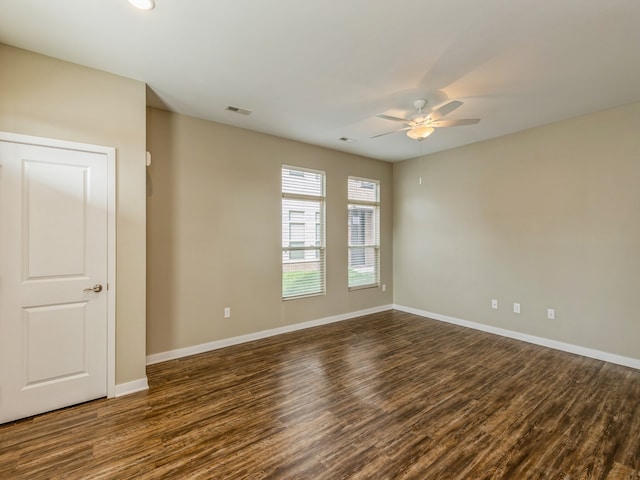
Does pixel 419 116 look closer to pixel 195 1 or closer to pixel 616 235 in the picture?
pixel 195 1

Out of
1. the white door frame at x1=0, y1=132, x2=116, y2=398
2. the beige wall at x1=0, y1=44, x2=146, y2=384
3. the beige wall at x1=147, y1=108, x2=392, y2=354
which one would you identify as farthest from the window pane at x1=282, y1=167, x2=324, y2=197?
the white door frame at x1=0, y1=132, x2=116, y2=398

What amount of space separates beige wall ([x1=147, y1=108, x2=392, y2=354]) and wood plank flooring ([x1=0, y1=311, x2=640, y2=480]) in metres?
0.57

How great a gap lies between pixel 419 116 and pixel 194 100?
8.19 ft

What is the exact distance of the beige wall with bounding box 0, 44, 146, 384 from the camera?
2412 mm

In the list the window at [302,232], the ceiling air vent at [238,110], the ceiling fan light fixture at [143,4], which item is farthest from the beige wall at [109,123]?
the window at [302,232]

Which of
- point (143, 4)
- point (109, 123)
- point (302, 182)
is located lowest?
point (302, 182)

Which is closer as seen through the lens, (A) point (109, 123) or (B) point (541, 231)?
(A) point (109, 123)

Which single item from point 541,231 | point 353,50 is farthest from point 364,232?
point 353,50

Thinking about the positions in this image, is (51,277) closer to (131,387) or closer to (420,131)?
(131,387)

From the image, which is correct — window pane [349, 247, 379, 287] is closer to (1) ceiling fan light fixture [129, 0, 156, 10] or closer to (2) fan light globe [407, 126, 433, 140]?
(2) fan light globe [407, 126, 433, 140]

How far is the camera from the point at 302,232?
4.79 metres

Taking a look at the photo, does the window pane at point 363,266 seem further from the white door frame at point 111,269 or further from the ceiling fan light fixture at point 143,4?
the ceiling fan light fixture at point 143,4

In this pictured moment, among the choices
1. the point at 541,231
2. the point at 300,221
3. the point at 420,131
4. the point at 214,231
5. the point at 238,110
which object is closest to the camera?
the point at 420,131

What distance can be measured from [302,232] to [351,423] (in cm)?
294
